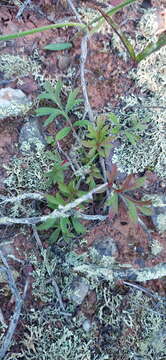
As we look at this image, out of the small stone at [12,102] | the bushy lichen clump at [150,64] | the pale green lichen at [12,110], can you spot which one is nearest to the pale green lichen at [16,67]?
the small stone at [12,102]

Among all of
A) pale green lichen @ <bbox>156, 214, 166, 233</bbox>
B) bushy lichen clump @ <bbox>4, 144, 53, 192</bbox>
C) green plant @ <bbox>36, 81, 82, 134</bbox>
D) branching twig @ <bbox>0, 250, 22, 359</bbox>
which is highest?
green plant @ <bbox>36, 81, 82, 134</bbox>

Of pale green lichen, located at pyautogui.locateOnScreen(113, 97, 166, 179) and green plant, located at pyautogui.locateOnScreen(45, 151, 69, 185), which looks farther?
pale green lichen, located at pyautogui.locateOnScreen(113, 97, 166, 179)

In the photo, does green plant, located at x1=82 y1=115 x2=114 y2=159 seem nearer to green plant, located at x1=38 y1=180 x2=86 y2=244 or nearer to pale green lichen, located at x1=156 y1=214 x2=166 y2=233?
green plant, located at x1=38 y1=180 x2=86 y2=244

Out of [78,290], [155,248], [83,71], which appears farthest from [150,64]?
[78,290]

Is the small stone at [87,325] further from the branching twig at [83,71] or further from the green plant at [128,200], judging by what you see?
the branching twig at [83,71]

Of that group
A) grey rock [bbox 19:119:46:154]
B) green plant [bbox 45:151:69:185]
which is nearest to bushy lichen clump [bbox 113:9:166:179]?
green plant [bbox 45:151:69:185]

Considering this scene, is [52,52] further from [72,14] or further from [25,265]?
[25,265]
